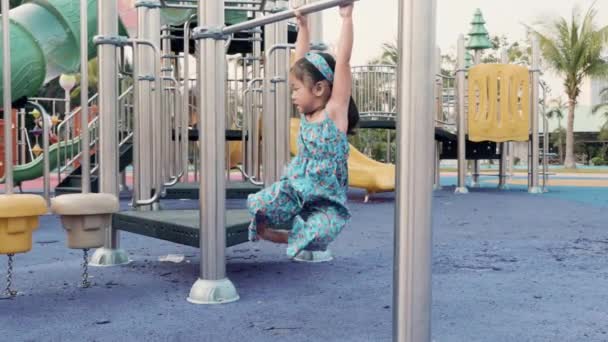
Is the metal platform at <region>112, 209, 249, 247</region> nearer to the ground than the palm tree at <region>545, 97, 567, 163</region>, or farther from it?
nearer to the ground

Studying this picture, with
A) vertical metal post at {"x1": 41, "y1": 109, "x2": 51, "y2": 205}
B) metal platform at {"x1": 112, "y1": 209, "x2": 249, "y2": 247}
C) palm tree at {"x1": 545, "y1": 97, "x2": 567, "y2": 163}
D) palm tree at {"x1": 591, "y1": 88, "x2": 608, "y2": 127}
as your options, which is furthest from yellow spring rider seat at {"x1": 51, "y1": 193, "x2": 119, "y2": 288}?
palm tree at {"x1": 545, "y1": 97, "x2": 567, "y2": 163}

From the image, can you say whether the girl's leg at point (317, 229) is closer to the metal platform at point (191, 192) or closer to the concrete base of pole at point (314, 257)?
the concrete base of pole at point (314, 257)

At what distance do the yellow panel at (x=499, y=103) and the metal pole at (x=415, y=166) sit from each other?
369 inches

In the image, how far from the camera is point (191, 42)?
368 inches

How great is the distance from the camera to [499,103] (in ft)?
35.0

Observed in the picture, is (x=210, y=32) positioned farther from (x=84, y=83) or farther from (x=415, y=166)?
(x=415, y=166)

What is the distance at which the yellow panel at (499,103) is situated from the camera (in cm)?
1059

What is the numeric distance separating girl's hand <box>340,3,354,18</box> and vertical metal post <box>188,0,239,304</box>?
3.18 ft

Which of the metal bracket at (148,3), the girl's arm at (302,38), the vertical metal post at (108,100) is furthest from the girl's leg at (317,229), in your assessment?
the metal bracket at (148,3)

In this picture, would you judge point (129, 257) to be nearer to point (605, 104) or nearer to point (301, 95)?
point (301, 95)

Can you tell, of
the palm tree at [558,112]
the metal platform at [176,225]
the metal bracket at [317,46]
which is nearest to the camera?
the metal platform at [176,225]

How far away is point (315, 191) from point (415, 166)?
0.97 m

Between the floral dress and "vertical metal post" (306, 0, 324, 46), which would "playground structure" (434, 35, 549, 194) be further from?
the floral dress

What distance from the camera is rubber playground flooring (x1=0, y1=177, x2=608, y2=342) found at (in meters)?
2.53
